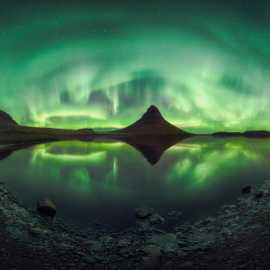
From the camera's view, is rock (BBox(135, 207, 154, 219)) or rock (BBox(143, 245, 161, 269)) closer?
rock (BBox(143, 245, 161, 269))

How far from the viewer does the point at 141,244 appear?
10.2 m

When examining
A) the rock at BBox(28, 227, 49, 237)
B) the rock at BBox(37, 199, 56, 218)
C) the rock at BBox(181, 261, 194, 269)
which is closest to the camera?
the rock at BBox(181, 261, 194, 269)

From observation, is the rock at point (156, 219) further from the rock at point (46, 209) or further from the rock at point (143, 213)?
the rock at point (46, 209)

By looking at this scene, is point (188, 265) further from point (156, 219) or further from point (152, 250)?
point (156, 219)

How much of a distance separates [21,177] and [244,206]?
912 inches

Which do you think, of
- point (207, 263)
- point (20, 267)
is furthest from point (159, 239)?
point (20, 267)

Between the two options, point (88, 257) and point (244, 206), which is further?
point (244, 206)

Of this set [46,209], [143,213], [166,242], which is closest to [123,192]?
A: [143,213]

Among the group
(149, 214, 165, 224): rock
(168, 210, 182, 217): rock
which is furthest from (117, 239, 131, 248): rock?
(168, 210, 182, 217): rock

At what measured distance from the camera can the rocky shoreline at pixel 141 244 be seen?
8328 millimetres

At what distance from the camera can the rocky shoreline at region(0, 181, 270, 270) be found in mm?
8328

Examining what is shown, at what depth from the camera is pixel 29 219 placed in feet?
41.3

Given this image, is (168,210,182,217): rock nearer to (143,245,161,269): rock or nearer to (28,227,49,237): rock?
(143,245,161,269): rock

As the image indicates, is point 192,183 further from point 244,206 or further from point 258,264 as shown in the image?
point 258,264
